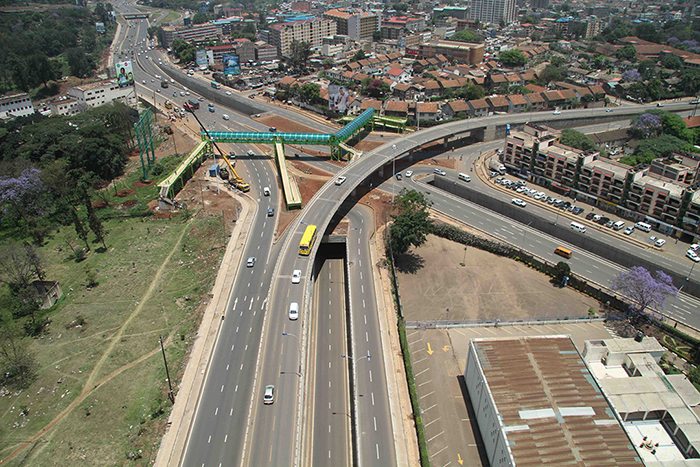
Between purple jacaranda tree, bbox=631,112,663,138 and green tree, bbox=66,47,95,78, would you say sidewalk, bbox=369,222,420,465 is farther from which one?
green tree, bbox=66,47,95,78

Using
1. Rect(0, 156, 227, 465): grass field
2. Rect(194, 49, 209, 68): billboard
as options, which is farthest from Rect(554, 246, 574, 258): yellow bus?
Rect(194, 49, 209, 68): billboard

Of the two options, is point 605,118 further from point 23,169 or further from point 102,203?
point 23,169

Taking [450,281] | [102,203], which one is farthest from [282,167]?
[450,281]

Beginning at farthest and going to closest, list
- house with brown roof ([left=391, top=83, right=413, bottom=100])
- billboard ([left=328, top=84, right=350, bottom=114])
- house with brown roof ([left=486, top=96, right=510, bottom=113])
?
house with brown roof ([left=391, top=83, right=413, bottom=100]) < billboard ([left=328, top=84, right=350, bottom=114]) < house with brown roof ([left=486, top=96, right=510, bottom=113])

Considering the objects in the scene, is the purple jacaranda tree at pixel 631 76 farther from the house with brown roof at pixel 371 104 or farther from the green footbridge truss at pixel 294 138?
the green footbridge truss at pixel 294 138

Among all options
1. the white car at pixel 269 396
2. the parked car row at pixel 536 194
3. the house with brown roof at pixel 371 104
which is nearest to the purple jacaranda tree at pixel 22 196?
the white car at pixel 269 396
